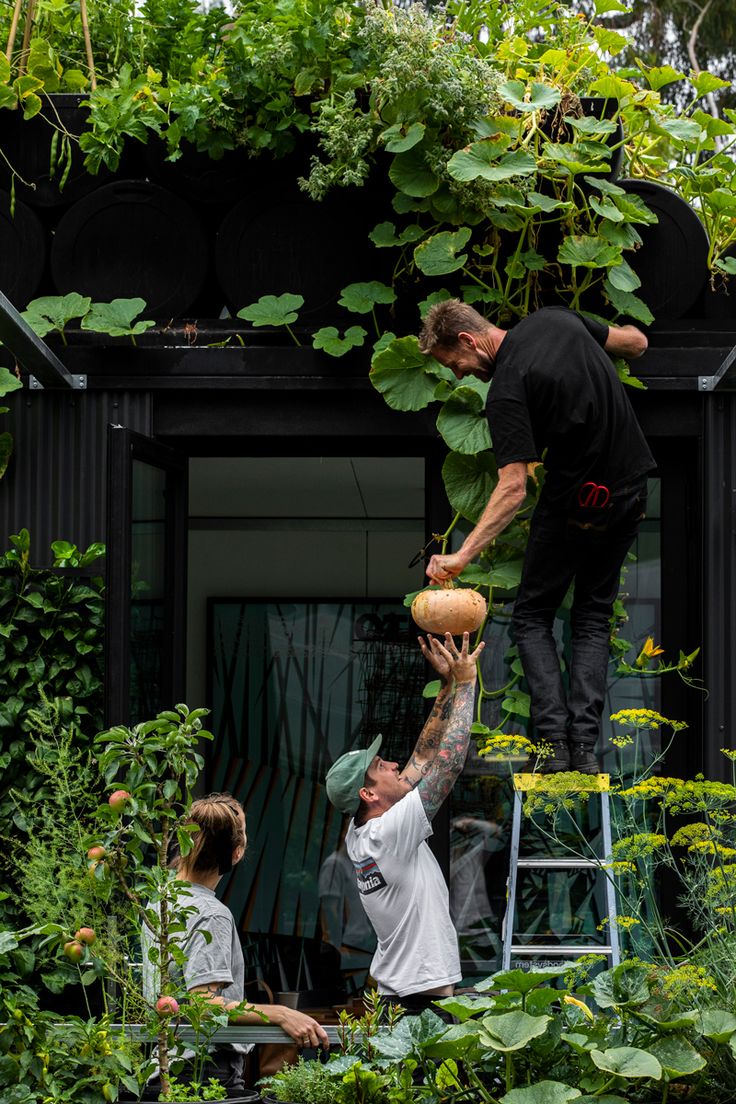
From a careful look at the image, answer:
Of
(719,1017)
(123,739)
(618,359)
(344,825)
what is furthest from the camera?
(344,825)

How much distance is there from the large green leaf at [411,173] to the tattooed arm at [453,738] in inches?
61.7

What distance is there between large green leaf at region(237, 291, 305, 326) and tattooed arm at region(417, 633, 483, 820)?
1.35 m

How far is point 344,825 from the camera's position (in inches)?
300

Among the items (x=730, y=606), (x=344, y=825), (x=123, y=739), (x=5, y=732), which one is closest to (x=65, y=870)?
(x=123, y=739)

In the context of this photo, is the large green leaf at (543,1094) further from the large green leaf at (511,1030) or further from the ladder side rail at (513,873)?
the ladder side rail at (513,873)

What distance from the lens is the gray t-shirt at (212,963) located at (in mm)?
3697

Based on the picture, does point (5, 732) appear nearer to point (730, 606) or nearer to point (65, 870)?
point (65, 870)

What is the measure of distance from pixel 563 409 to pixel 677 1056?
2.03 metres

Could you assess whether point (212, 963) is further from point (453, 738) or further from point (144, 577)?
point (144, 577)

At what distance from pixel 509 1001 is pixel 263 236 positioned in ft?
10.2

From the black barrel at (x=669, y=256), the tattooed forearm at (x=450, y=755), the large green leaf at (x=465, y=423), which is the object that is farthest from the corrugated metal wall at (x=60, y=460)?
the black barrel at (x=669, y=256)

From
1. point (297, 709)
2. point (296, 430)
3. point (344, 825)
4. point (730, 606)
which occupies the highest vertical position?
point (296, 430)

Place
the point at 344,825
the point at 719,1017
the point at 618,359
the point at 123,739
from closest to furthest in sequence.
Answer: the point at 719,1017
the point at 123,739
the point at 618,359
the point at 344,825

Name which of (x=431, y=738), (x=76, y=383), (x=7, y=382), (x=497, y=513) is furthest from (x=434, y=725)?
(x=7, y=382)
